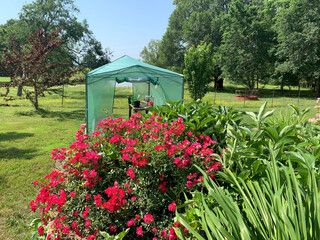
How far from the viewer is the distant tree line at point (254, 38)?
22.4 meters

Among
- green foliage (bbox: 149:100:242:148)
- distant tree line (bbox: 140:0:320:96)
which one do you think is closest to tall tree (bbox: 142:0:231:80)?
distant tree line (bbox: 140:0:320:96)

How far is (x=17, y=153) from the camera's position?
5.22 metres

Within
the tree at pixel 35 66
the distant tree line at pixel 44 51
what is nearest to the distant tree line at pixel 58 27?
the distant tree line at pixel 44 51

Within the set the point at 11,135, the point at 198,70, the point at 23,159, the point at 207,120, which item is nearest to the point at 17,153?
the point at 23,159

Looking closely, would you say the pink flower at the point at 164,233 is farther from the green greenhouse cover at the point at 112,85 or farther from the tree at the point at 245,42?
the tree at the point at 245,42

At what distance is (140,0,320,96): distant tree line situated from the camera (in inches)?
883

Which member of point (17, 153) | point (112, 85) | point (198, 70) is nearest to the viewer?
point (17, 153)

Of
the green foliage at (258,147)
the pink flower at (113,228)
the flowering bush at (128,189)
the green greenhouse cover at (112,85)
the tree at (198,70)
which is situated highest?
the tree at (198,70)

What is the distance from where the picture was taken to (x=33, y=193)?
3422mm

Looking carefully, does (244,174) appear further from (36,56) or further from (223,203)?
(36,56)

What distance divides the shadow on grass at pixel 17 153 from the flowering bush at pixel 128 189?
3709mm

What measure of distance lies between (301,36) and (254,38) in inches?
228

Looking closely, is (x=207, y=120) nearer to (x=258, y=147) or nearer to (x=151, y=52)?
(x=258, y=147)

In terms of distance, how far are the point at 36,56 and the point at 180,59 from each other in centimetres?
2467
